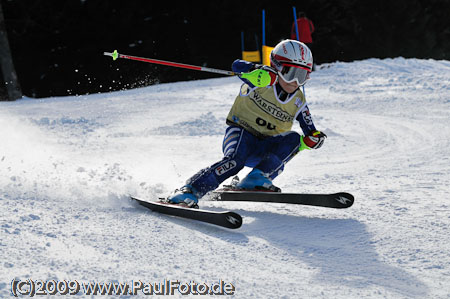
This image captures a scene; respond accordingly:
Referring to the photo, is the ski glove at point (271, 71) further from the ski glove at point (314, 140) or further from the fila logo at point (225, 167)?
the fila logo at point (225, 167)

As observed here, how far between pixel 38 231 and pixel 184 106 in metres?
7.08

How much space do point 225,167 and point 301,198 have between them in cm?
58

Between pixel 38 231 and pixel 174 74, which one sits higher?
pixel 38 231

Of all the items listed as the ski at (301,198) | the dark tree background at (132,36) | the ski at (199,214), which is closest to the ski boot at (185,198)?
the ski at (199,214)

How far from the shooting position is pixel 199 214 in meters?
3.39

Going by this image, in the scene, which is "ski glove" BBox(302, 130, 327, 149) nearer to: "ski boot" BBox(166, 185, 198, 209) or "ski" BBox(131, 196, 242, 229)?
"ski boot" BBox(166, 185, 198, 209)

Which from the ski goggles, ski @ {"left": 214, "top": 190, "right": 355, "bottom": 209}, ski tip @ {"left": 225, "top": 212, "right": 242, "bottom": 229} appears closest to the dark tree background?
the ski goggles

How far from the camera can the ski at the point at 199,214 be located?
3.23 m

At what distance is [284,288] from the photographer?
7.89 feet

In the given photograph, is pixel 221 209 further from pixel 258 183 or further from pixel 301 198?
pixel 301 198

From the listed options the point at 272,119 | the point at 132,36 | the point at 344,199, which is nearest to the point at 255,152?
the point at 272,119

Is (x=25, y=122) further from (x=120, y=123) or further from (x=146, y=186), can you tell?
(x=146, y=186)

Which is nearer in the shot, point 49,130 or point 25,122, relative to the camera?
point 49,130

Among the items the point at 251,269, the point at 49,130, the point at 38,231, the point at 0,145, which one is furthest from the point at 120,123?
the point at 251,269
